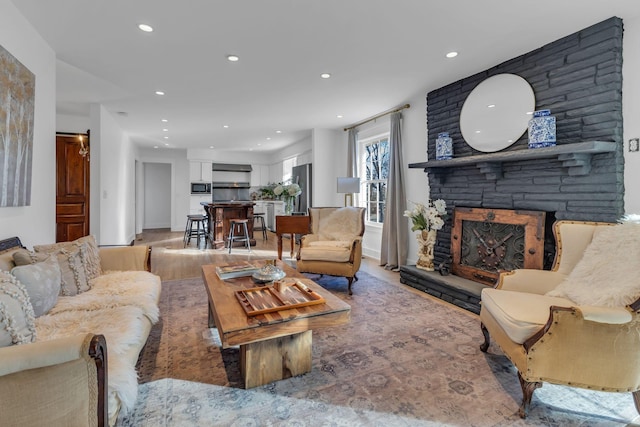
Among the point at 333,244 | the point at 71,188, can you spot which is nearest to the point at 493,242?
the point at 333,244

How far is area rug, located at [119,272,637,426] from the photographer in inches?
63.3

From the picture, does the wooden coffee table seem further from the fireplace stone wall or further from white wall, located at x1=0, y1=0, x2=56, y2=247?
the fireplace stone wall

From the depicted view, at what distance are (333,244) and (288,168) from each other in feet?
18.1

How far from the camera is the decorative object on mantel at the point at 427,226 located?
149 inches

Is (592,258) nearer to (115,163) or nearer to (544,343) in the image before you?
(544,343)

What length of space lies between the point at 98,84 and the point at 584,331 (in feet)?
16.7

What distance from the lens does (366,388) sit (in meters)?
1.85

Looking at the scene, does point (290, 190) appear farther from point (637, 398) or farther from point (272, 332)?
point (637, 398)

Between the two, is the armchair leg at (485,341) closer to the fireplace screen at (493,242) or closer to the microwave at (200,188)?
the fireplace screen at (493,242)

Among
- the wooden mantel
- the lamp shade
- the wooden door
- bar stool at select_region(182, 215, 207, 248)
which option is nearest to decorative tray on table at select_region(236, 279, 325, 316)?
the wooden mantel

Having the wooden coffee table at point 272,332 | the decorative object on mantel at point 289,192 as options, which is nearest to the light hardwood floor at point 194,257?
the decorative object on mantel at point 289,192

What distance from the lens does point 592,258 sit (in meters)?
2.07

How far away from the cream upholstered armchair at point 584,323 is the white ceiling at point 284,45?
177 cm

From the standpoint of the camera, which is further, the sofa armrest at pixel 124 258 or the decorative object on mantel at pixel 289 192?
the decorative object on mantel at pixel 289 192
